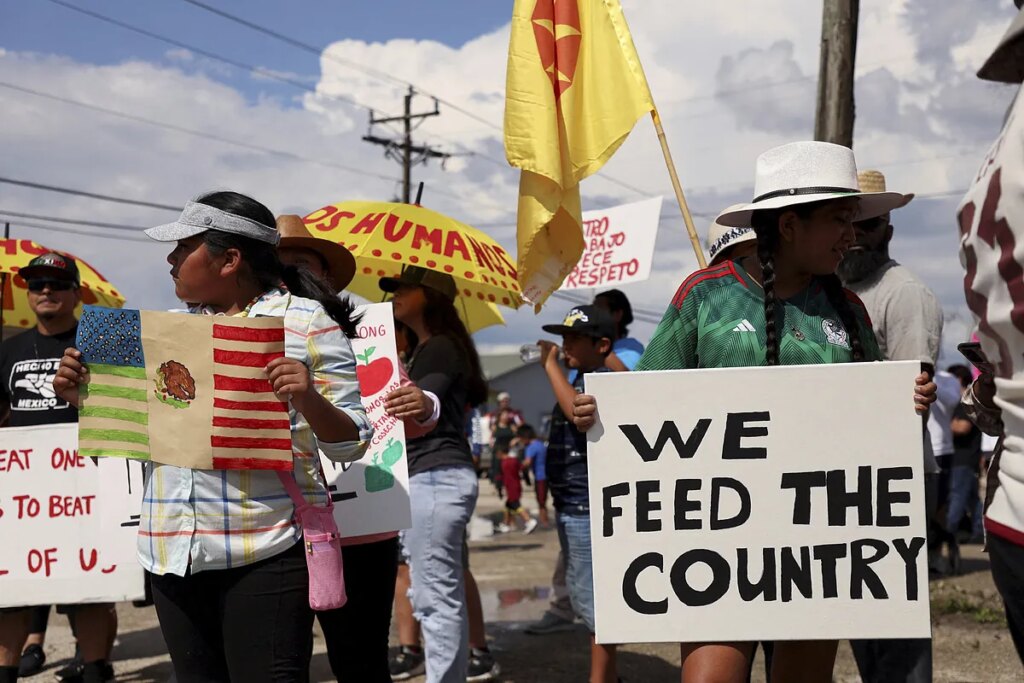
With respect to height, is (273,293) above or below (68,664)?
above

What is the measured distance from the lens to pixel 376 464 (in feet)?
13.8

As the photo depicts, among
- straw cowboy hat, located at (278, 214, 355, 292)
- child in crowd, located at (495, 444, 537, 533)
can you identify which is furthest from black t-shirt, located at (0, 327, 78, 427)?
child in crowd, located at (495, 444, 537, 533)

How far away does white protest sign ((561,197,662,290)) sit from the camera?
28.9 feet

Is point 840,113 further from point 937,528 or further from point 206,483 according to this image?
point 206,483

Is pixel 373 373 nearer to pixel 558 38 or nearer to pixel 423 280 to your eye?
pixel 423 280

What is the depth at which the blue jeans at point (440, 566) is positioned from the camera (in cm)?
480

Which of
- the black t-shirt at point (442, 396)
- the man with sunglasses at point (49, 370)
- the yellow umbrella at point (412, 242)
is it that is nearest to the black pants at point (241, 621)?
the black t-shirt at point (442, 396)

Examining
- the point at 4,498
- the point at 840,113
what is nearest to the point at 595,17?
the point at 4,498

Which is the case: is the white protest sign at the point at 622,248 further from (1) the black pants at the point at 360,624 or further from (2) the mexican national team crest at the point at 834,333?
(2) the mexican national team crest at the point at 834,333

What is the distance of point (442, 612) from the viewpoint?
4.84 m

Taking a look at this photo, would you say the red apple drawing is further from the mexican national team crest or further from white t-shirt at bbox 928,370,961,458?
white t-shirt at bbox 928,370,961,458

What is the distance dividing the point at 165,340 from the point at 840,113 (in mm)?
5847

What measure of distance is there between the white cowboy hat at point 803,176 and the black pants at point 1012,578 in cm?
122

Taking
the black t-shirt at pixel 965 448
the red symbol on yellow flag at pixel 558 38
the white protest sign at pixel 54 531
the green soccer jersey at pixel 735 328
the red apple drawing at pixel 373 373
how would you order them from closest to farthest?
the green soccer jersey at pixel 735 328
the red symbol on yellow flag at pixel 558 38
the red apple drawing at pixel 373 373
the white protest sign at pixel 54 531
the black t-shirt at pixel 965 448
